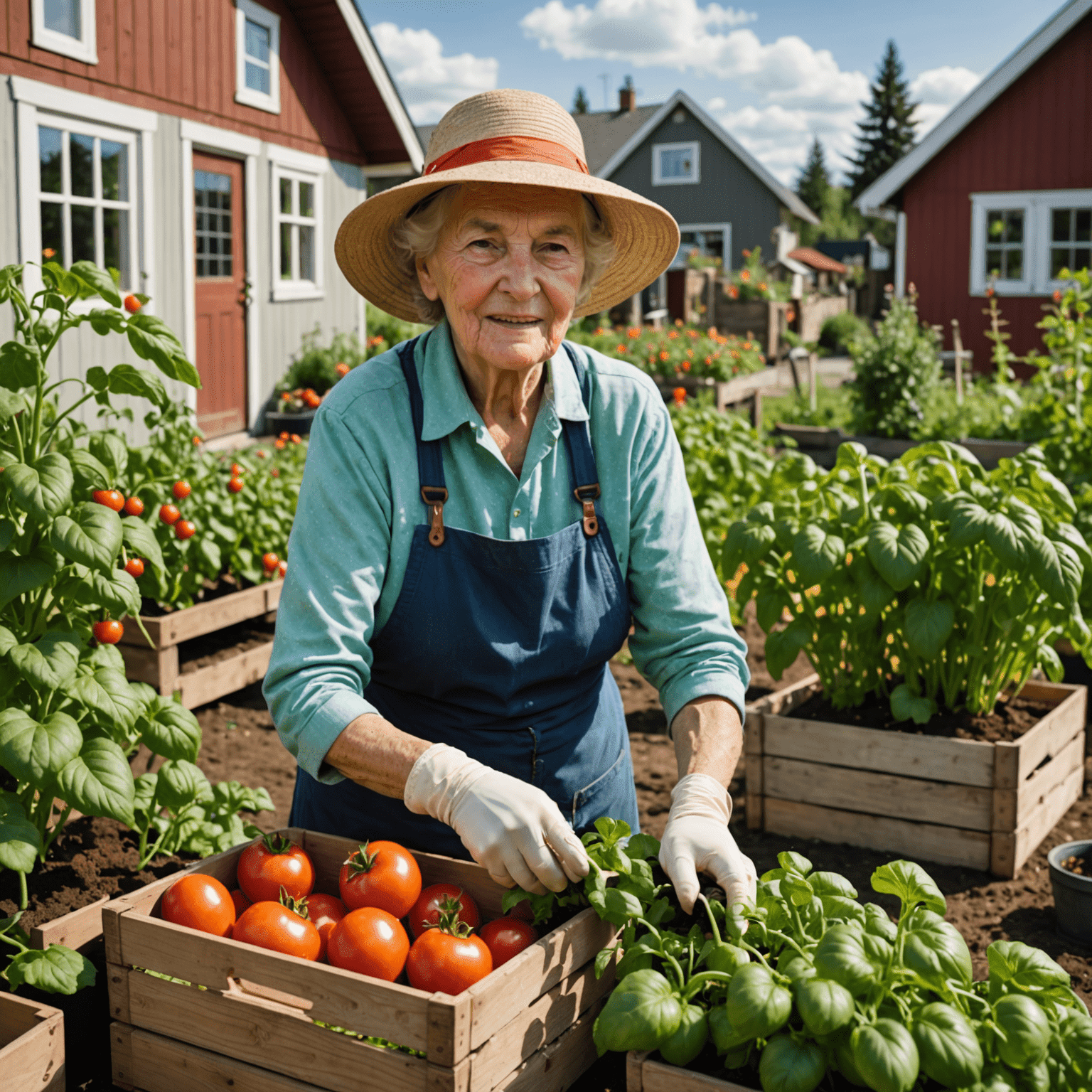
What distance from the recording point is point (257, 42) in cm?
1088

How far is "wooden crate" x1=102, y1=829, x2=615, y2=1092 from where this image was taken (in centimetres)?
140

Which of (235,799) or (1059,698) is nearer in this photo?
(235,799)

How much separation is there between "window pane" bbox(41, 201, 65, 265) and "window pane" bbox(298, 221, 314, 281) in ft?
12.4

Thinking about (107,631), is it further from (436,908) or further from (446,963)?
(446,963)

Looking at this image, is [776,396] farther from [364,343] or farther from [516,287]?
[516,287]

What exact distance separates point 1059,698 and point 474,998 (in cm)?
309

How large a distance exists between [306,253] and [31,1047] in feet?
36.6

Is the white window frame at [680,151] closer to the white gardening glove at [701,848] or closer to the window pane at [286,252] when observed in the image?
the window pane at [286,252]

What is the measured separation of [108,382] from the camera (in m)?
2.56

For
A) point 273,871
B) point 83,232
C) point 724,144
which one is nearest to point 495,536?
point 273,871

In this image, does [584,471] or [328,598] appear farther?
[584,471]

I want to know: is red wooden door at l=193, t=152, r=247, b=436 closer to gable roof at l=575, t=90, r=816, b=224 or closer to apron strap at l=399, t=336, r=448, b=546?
apron strap at l=399, t=336, r=448, b=546

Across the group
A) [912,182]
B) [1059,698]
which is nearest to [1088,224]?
[912,182]

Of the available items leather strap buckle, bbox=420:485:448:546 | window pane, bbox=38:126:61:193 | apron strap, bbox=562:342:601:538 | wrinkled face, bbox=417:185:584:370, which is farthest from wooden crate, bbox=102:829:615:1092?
window pane, bbox=38:126:61:193
